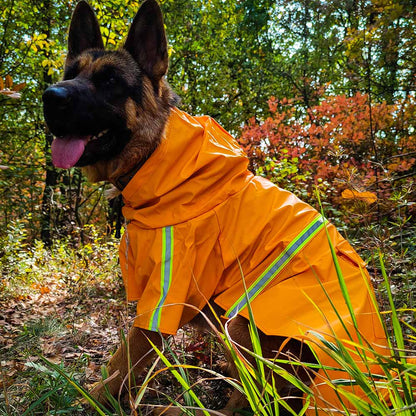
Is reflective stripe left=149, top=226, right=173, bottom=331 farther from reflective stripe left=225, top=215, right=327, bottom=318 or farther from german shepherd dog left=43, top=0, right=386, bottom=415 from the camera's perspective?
reflective stripe left=225, top=215, right=327, bottom=318

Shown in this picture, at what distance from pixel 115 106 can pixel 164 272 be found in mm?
1237

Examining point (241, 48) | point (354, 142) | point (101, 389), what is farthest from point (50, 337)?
point (241, 48)

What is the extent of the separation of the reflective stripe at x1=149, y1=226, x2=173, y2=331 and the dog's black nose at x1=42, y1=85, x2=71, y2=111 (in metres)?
1.04

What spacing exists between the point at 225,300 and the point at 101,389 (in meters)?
0.89

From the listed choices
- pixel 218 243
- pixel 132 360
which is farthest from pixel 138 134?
pixel 132 360

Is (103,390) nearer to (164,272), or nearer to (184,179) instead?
(164,272)

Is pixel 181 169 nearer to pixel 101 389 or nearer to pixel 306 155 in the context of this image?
pixel 101 389

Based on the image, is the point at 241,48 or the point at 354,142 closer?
the point at 354,142

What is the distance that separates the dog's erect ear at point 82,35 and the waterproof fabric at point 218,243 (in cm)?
116

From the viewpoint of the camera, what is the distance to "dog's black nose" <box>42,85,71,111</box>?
2.26 meters

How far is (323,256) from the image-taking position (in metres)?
2.02

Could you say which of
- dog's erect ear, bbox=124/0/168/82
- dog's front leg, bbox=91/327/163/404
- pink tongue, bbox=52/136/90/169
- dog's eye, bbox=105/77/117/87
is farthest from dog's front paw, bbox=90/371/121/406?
dog's erect ear, bbox=124/0/168/82

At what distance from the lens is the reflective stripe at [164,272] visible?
191cm

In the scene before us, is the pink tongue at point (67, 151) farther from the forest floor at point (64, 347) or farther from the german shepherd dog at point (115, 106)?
the forest floor at point (64, 347)
